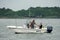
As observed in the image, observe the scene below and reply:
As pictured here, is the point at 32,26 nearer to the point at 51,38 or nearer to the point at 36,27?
the point at 36,27

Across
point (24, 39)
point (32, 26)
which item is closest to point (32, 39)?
point (24, 39)

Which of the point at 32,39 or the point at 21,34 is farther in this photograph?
the point at 21,34

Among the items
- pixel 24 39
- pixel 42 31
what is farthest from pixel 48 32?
pixel 24 39

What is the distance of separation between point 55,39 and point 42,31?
2991 millimetres

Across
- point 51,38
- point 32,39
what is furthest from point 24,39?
point 51,38

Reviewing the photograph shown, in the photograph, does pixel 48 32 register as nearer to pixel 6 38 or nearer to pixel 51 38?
pixel 51 38

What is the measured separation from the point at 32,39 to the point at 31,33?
5.04 ft

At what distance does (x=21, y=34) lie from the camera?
183 ft

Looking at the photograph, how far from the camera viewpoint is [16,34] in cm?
5722

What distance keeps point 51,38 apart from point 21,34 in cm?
492

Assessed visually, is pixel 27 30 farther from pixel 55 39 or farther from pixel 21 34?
pixel 55 39

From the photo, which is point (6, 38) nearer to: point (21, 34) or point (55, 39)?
point (21, 34)

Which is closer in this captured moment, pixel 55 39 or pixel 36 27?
pixel 55 39

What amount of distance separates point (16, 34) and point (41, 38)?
496cm
